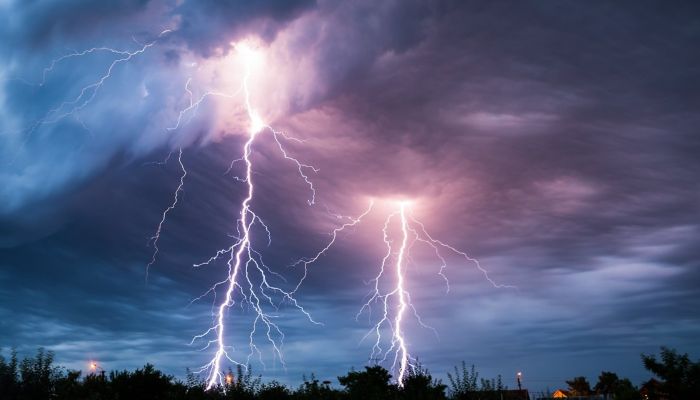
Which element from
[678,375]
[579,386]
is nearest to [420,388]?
[678,375]

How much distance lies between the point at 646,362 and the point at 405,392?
6.19 meters

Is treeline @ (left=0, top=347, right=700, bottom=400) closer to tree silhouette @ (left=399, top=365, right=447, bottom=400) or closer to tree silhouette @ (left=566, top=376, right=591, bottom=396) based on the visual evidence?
tree silhouette @ (left=399, top=365, right=447, bottom=400)

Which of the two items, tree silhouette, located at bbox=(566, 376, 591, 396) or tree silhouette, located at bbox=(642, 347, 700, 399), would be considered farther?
tree silhouette, located at bbox=(566, 376, 591, 396)

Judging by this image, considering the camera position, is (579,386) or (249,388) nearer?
(249,388)

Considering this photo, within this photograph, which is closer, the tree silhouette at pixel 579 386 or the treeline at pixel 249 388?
the treeline at pixel 249 388

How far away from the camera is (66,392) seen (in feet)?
56.9

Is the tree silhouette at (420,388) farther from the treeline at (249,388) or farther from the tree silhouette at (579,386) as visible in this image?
the tree silhouette at (579,386)

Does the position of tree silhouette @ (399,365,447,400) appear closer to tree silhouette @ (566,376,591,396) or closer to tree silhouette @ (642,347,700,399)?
tree silhouette @ (642,347,700,399)

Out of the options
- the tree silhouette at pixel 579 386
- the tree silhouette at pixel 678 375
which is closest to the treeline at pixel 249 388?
the tree silhouette at pixel 678 375

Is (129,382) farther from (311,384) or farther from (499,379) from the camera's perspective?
(499,379)

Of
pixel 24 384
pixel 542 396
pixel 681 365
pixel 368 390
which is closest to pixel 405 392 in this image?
pixel 368 390

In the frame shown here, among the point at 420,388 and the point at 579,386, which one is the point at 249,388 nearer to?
the point at 420,388

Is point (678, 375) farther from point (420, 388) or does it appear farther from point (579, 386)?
point (579, 386)

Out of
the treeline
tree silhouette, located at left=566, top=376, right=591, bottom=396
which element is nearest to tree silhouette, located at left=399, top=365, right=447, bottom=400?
the treeline
